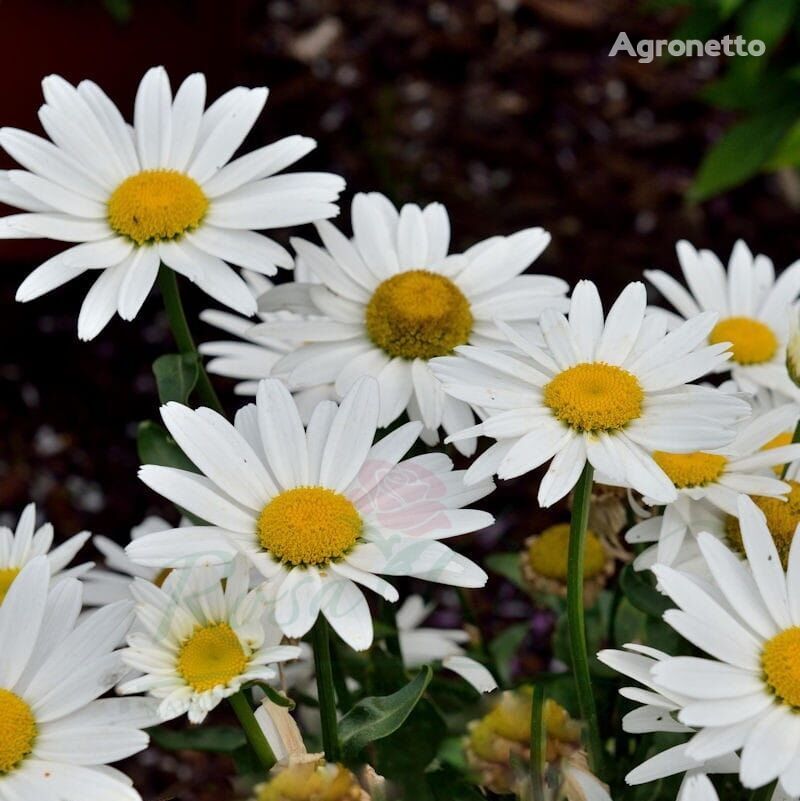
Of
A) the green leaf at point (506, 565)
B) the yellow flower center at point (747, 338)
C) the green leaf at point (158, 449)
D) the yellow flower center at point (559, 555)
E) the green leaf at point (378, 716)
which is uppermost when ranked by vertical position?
the yellow flower center at point (747, 338)

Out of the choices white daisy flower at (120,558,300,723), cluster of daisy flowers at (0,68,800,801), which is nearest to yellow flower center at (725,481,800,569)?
cluster of daisy flowers at (0,68,800,801)

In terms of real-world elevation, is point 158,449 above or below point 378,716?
above

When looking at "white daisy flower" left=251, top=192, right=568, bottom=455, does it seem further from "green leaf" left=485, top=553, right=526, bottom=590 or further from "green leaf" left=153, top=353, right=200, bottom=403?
"green leaf" left=485, top=553, right=526, bottom=590

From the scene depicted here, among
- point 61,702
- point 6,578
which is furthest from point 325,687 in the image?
point 6,578

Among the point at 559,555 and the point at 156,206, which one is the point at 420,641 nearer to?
the point at 559,555

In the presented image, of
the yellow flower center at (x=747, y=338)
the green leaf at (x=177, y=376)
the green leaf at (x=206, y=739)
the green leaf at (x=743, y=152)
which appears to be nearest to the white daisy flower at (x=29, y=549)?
the green leaf at (x=177, y=376)

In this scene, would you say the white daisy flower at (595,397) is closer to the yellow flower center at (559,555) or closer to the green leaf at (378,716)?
the green leaf at (378,716)
